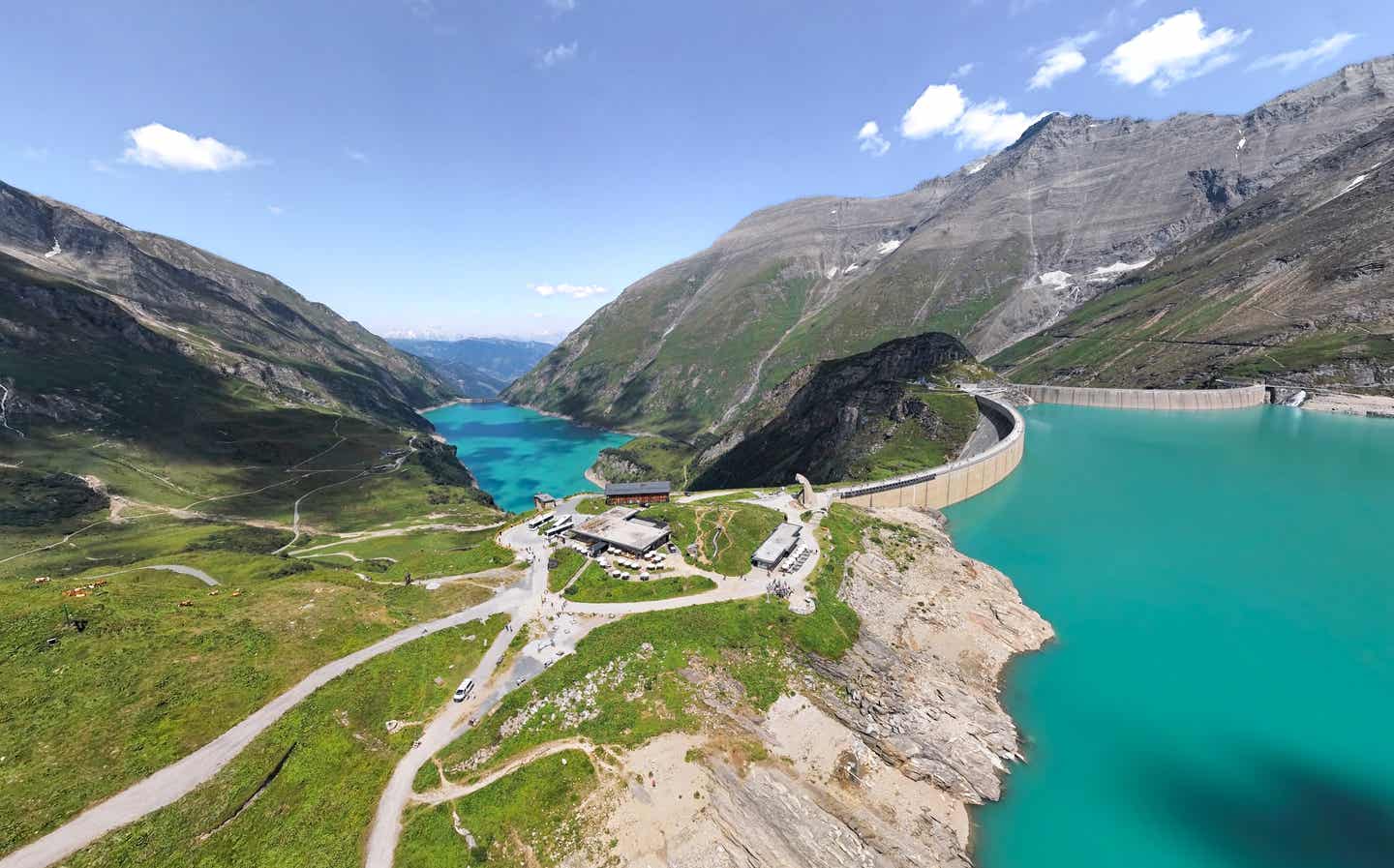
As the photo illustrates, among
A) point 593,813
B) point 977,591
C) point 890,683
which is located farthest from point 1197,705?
point 593,813

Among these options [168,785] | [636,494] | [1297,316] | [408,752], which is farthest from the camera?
[1297,316]

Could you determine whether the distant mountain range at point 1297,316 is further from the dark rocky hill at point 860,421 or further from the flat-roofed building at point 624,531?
the flat-roofed building at point 624,531

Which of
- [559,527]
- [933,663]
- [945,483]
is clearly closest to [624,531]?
[559,527]

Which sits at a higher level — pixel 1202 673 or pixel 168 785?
pixel 168 785

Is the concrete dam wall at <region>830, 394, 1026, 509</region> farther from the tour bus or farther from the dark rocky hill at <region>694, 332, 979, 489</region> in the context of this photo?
the tour bus

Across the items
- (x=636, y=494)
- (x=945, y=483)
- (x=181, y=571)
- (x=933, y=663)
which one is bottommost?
(x=933, y=663)

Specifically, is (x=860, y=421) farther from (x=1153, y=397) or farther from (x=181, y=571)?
(x=181, y=571)

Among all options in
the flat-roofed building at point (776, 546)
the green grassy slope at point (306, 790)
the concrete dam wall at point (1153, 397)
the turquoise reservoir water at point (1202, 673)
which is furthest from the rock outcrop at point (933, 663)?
the concrete dam wall at point (1153, 397)
